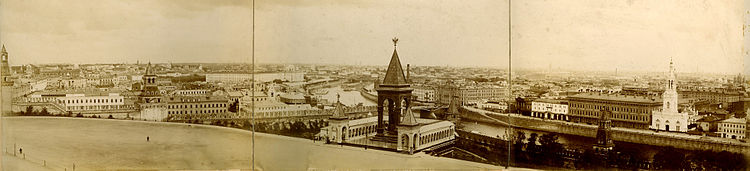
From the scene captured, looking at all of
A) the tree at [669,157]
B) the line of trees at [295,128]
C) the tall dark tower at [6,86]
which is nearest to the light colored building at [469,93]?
the line of trees at [295,128]

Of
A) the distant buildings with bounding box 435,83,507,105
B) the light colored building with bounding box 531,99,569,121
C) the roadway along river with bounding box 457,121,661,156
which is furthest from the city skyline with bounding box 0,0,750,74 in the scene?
the roadway along river with bounding box 457,121,661,156

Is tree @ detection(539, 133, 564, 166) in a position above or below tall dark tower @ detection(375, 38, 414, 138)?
below

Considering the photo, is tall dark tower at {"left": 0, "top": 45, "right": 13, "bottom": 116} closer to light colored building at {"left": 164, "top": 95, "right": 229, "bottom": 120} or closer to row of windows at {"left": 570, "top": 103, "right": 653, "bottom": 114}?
light colored building at {"left": 164, "top": 95, "right": 229, "bottom": 120}

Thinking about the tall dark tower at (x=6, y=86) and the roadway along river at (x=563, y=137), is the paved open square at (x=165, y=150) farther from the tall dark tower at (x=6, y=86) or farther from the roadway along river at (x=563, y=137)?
the roadway along river at (x=563, y=137)

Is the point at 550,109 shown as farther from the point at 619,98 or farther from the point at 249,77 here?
the point at 249,77

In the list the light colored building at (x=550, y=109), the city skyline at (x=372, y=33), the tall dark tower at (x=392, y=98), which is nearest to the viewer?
the city skyline at (x=372, y=33)

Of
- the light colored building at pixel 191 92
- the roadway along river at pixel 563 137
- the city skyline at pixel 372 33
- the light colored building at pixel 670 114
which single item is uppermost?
the city skyline at pixel 372 33
